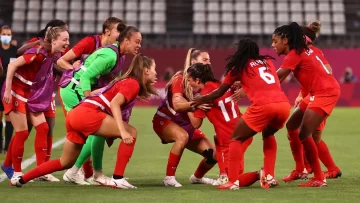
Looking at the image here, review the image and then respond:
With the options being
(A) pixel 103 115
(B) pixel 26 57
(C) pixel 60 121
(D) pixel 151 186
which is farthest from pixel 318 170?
(C) pixel 60 121

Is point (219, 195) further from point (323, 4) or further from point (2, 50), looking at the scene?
point (323, 4)

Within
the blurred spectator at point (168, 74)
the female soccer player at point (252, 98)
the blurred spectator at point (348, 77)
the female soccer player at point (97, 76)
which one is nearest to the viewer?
the female soccer player at point (252, 98)

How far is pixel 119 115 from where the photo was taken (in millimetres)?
8031

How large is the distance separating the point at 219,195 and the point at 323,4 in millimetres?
30305

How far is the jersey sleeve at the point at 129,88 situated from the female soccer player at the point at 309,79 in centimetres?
162

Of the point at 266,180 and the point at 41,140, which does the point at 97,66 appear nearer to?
the point at 41,140

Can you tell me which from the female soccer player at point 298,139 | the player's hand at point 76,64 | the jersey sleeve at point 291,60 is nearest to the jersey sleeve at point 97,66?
the player's hand at point 76,64

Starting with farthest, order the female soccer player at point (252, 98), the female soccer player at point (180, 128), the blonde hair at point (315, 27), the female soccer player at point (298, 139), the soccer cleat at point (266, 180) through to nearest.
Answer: the blonde hair at point (315, 27) < the female soccer player at point (298, 139) < the female soccer player at point (180, 128) < the soccer cleat at point (266, 180) < the female soccer player at point (252, 98)

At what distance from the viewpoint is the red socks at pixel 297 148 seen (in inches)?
367

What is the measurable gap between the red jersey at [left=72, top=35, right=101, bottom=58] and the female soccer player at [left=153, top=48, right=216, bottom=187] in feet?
3.61

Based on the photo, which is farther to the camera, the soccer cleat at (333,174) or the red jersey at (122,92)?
the soccer cleat at (333,174)

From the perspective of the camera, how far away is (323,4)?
3691cm

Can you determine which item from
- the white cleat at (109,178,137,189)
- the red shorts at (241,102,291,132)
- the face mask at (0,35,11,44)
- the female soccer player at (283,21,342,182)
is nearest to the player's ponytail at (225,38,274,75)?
the red shorts at (241,102,291,132)

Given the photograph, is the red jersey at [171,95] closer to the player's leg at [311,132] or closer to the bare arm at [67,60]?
the bare arm at [67,60]
